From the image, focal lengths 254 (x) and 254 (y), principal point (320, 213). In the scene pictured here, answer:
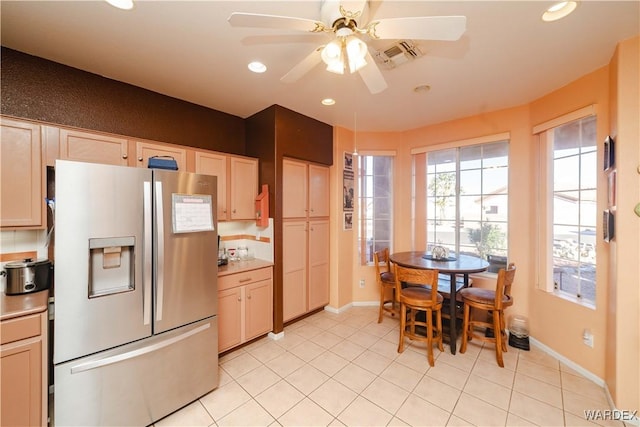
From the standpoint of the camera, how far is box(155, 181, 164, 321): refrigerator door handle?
5.80 feet

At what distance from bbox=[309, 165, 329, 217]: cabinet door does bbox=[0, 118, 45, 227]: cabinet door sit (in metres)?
2.48

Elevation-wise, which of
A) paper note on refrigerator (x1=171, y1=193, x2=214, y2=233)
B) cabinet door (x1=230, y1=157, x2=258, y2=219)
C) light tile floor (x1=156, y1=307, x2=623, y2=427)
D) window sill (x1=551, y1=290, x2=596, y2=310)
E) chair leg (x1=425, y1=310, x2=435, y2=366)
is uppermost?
cabinet door (x1=230, y1=157, x2=258, y2=219)

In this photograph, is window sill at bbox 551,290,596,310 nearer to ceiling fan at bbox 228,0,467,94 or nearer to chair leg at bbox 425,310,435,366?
chair leg at bbox 425,310,435,366

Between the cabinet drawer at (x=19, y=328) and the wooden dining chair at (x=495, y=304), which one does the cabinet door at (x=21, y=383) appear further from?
the wooden dining chair at (x=495, y=304)

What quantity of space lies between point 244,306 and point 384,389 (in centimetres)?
153

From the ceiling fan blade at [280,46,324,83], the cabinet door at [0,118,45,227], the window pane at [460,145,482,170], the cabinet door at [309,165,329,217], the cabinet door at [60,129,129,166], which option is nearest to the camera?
the ceiling fan blade at [280,46,324,83]

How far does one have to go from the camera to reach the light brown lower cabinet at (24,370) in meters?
1.39

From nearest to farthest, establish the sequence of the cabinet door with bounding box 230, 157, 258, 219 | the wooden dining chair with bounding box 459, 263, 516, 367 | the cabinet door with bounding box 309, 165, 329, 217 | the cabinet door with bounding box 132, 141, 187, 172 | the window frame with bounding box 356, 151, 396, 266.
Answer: the cabinet door with bounding box 132, 141, 187, 172
the wooden dining chair with bounding box 459, 263, 516, 367
the cabinet door with bounding box 230, 157, 258, 219
the cabinet door with bounding box 309, 165, 329, 217
the window frame with bounding box 356, 151, 396, 266

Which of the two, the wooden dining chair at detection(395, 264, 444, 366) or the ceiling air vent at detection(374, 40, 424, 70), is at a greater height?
the ceiling air vent at detection(374, 40, 424, 70)

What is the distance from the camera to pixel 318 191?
358cm

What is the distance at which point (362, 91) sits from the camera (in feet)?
8.54

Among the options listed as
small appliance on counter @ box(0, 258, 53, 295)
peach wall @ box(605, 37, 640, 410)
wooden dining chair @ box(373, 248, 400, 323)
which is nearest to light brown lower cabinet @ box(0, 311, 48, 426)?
small appliance on counter @ box(0, 258, 53, 295)

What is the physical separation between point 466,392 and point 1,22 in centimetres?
425

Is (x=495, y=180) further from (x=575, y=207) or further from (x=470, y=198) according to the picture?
(x=575, y=207)
